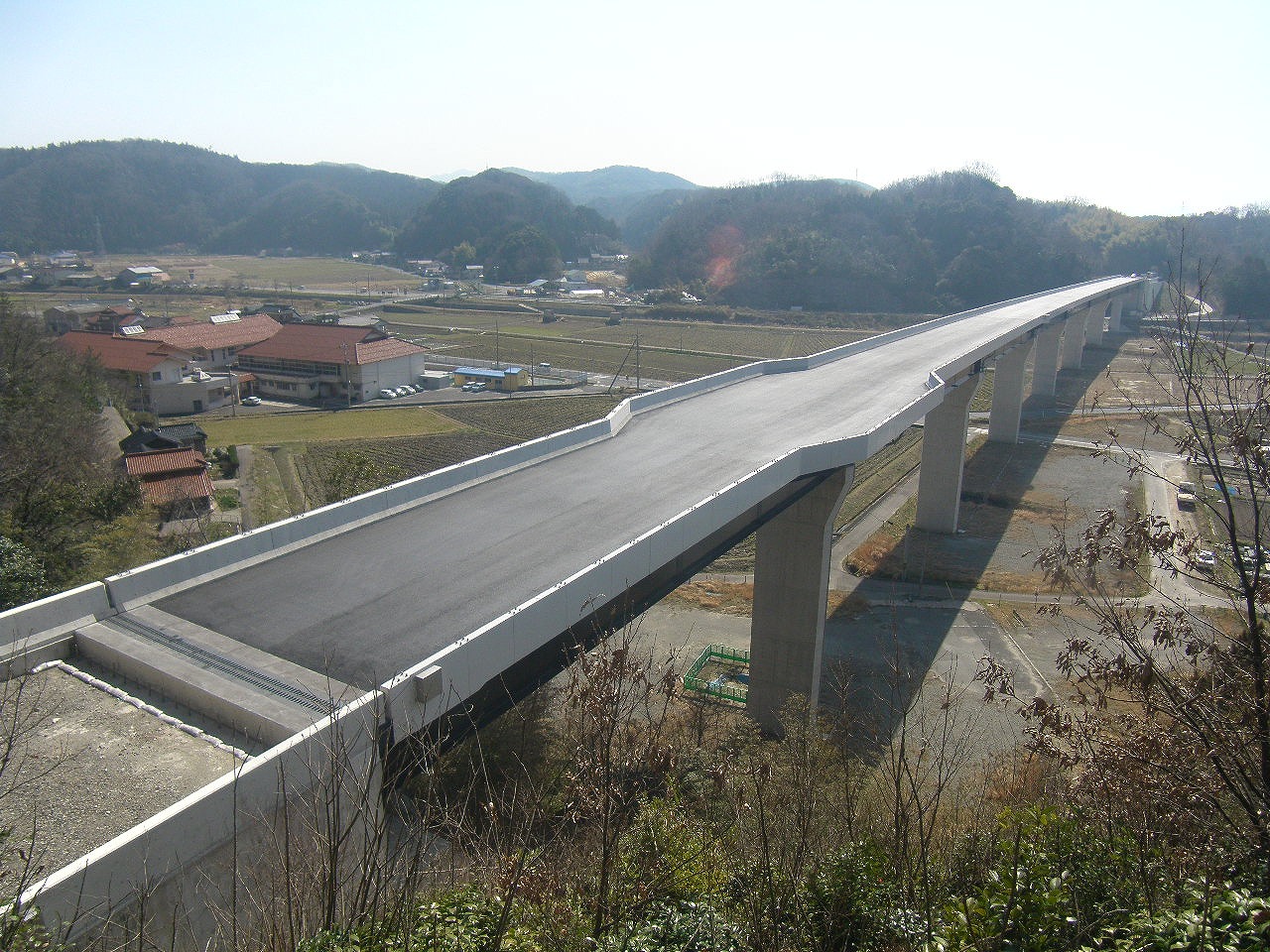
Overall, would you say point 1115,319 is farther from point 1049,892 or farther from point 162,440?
point 1049,892

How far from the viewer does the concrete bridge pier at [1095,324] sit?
7500 cm

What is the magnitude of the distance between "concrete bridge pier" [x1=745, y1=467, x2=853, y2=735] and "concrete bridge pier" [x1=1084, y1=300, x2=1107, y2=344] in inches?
2667

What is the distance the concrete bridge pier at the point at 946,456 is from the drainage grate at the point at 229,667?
2548 cm

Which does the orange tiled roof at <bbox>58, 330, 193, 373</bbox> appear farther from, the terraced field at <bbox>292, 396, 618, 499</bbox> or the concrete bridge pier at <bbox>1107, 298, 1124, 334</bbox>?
the concrete bridge pier at <bbox>1107, 298, 1124, 334</bbox>

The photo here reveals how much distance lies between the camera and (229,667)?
8.96m

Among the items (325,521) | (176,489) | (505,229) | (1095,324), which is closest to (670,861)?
(325,521)

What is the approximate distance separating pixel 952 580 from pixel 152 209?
189186mm


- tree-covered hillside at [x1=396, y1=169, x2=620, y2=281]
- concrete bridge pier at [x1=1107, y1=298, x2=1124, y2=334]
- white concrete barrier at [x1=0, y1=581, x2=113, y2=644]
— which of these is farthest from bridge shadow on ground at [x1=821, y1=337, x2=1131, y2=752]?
tree-covered hillside at [x1=396, y1=169, x2=620, y2=281]

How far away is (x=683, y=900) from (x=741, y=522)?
9.79 meters

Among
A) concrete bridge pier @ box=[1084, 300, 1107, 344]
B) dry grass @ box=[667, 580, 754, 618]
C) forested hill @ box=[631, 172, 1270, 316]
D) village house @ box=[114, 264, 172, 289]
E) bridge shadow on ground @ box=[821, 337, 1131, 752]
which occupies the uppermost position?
forested hill @ box=[631, 172, 1270, 316]

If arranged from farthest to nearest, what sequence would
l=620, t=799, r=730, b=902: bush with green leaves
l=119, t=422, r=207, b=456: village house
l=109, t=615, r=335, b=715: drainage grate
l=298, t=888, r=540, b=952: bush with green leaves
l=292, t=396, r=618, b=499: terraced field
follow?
l=292, t=396, r=618, b=499: terraced field, l=119, t=422, r=207, b=456: village house, l=109, t=615, r=335, b=715: drainage grate, l=620, t=799, r=730, b=902: bush with green leaves, l=298, t=888, r=540, b=952: bush with green leaves

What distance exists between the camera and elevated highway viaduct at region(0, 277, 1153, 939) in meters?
7.98

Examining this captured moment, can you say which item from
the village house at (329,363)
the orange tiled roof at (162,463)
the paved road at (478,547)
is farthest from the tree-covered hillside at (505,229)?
the paved road at (478,547)

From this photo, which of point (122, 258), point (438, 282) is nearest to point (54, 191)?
point (122, 258)
